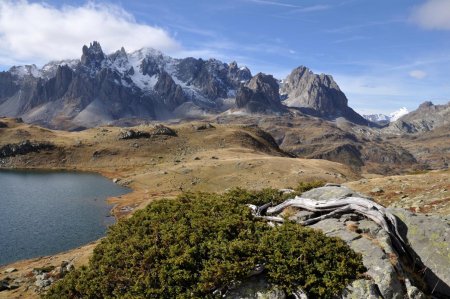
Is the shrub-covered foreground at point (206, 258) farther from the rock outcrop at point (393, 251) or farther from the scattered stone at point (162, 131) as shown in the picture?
the scattered stone at point (162, 131)

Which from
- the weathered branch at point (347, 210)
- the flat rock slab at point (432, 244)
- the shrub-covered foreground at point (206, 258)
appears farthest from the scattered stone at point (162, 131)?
the flat rock slab at point (432, 244)

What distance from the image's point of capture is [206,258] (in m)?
18.2

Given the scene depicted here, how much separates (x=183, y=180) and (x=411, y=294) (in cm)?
9097

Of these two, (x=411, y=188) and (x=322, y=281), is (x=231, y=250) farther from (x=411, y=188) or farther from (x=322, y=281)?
(x=411, y=188)

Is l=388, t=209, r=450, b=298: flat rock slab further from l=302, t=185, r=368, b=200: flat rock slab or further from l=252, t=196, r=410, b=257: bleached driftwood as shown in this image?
l=302, t=185, r=368, b=200: flat rock slab

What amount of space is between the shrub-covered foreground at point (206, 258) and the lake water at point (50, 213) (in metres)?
36.7

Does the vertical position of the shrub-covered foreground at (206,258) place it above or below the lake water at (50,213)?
above

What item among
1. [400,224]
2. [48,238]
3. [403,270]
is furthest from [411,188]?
[48,238]

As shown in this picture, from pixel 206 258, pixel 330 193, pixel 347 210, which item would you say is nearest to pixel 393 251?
pixel 347 210

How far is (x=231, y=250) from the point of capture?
1750 centimetres

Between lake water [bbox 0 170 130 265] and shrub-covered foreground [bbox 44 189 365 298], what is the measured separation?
36705mm

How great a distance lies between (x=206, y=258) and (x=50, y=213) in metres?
63.7

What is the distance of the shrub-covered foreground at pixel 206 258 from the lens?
1658 centimetres

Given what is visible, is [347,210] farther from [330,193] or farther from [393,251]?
[393,251]
